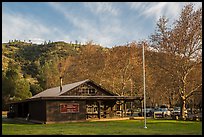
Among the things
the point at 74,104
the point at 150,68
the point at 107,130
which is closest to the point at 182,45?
the point at 150,68

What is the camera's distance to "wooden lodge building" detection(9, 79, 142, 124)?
1186 inches

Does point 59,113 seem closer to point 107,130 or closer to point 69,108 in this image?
point 69,108

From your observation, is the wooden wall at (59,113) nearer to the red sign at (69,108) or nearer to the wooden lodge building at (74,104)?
the wooden lodge building at (74,104)

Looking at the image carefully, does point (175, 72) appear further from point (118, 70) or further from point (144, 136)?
point (144, 136)

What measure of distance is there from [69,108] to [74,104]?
2.41 feet

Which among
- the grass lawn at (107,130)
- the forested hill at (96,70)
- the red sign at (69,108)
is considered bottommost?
the grass lawn at (107,130)

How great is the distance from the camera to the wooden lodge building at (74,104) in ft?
98.8

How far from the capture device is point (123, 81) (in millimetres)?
47906

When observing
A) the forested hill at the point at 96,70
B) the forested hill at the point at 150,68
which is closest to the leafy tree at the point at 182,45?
the forested hill at the point at 150,68

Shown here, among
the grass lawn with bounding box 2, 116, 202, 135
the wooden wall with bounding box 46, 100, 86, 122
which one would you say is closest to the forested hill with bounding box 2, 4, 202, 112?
the wooden wall with bounding box 46, 100, 86, 122

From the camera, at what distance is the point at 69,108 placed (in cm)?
3112

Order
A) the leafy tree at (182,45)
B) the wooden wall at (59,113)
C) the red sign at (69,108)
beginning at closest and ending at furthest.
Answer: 1. the wooden wall at (59,113)
2. the red sign at (69,108)
3. the leafy tree at (182,45)

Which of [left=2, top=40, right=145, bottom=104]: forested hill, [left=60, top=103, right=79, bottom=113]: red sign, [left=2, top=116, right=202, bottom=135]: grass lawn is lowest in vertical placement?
[left=2, top=116, right=202, bottom=135]: grass lawn

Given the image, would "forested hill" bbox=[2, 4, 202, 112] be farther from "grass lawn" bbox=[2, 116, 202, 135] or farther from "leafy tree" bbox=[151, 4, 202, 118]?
"grass lawn" bbox=[2, 116, 202, 135]
